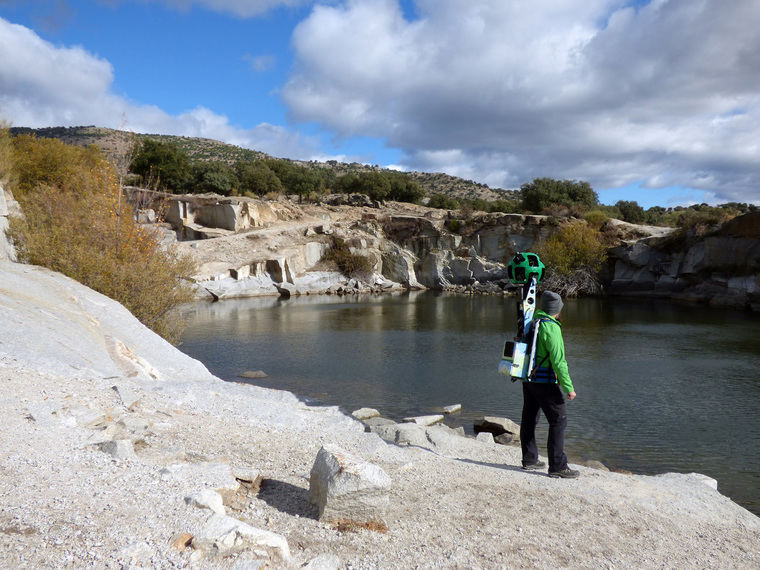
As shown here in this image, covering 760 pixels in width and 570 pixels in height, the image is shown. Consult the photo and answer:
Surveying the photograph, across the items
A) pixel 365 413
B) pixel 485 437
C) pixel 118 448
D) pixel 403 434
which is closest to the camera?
pixel 118 448

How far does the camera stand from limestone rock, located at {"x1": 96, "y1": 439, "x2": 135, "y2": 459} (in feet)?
18.2

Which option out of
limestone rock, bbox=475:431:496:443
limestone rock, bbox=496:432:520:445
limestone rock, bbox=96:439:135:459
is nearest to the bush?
limestone rock, bbox=496:432:520:445

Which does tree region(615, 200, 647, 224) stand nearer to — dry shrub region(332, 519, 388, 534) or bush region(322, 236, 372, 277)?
bush region(322, 236, 372, 277)

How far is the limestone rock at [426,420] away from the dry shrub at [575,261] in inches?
1510

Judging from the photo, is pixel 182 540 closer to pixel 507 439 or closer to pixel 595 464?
pixel 595 464

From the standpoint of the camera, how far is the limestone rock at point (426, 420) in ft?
42.0

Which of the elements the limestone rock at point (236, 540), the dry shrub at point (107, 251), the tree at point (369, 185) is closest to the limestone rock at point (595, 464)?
the limestone rock at point (236, 540)

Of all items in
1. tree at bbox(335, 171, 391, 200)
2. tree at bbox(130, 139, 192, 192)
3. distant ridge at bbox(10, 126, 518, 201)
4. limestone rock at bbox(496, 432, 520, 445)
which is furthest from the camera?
distant ridge at bbox(10, 126, 518, 201)

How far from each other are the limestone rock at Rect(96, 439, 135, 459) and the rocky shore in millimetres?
15

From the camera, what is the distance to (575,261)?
164 feet

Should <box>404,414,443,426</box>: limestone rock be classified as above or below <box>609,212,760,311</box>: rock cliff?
below

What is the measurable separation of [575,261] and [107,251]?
4230cm

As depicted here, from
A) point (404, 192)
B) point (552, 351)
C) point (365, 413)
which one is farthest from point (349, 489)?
point (404, 192)

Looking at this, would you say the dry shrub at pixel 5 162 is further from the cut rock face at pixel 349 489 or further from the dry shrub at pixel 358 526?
the dry shrub at pixel 358 526
